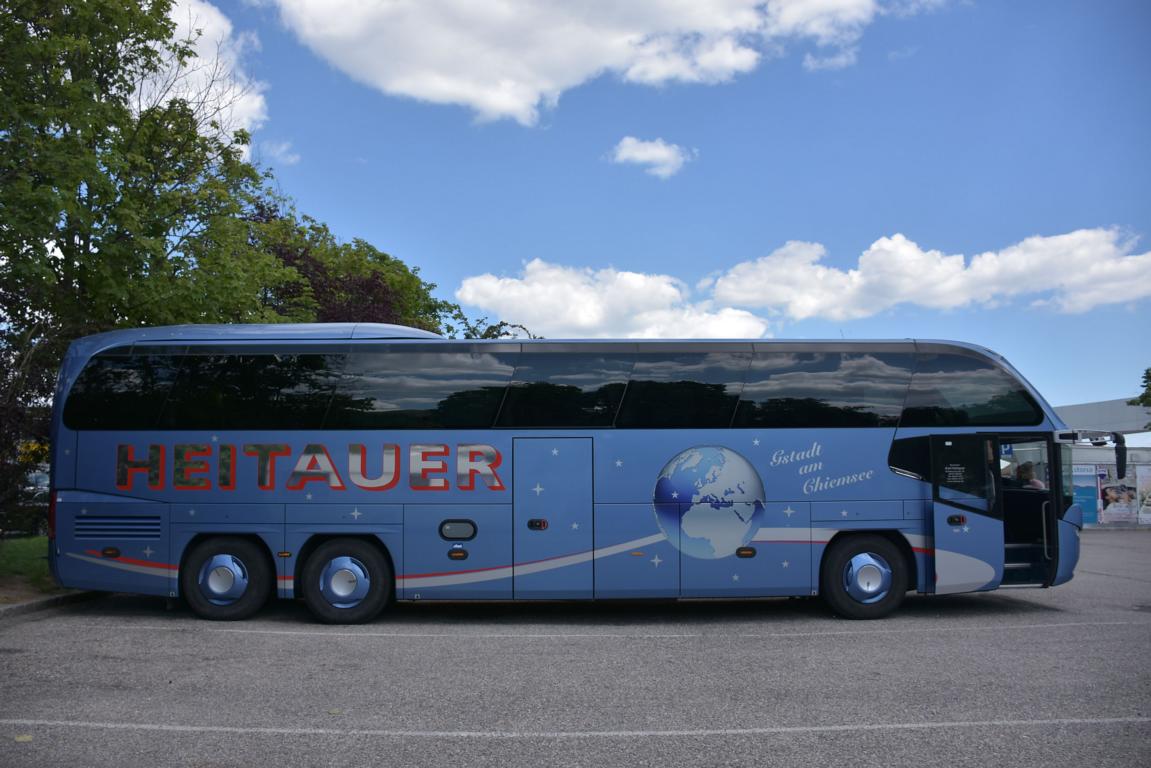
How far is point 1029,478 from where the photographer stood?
453 inches

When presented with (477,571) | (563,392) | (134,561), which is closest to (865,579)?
(563,392)

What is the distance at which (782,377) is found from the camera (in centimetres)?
1125

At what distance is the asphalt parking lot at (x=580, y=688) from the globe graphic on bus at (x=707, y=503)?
3.39ft

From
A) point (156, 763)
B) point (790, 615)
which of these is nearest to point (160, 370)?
point (156, 763)

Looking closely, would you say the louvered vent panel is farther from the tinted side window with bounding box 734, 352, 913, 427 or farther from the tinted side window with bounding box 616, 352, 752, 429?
the tinted side window with bounding box 734, 352, 913, 427

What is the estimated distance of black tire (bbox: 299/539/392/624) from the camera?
35.8 feet

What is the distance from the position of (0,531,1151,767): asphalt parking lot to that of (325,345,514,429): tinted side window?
2.50 m

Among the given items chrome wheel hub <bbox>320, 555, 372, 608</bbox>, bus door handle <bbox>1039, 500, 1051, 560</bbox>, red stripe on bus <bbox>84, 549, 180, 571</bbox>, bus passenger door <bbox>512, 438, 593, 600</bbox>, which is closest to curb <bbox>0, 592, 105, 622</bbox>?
red stripe on bus <bbox>84, 549, 180, 571</bbox>

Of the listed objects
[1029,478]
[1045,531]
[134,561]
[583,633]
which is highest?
[1029,478]

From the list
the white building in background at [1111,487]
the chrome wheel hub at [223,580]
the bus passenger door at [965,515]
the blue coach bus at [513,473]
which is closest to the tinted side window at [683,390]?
the blue coach bus at [513,473]

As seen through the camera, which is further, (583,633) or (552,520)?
(552,520)

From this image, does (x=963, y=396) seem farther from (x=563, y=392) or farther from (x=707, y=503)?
(x=563, y=392)

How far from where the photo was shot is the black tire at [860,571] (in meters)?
11.1

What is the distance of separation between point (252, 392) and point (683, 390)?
535 centimetres
